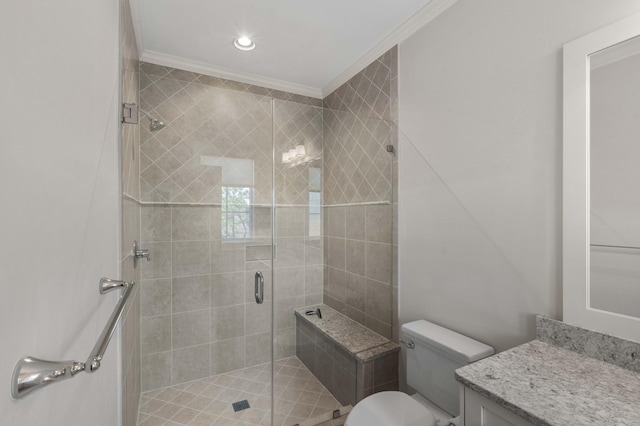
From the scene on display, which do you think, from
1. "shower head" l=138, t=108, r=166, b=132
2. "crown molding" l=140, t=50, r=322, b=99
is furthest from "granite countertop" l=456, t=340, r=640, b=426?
"crown molding" l=140, t=50, r=322, b=99

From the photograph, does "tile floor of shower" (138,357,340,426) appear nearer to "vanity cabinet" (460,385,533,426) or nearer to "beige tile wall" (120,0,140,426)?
"beige tile wall" (120,0,140,426)

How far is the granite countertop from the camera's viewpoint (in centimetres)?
79

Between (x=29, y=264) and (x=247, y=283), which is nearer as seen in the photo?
(x=29, y=264)

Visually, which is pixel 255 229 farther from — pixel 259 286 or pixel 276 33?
pixel 276 33

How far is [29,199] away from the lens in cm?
50

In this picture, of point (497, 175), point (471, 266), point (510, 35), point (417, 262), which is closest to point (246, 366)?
point (417, 262)

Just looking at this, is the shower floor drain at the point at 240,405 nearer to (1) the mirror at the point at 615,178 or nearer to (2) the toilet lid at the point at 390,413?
(2) the toilet lid at the point at 390,413

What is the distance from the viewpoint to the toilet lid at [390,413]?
4.63 ft

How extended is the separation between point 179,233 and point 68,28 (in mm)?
1490

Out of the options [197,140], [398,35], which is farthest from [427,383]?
[398,35]

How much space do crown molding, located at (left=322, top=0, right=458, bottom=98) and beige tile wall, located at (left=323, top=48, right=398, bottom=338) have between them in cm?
7

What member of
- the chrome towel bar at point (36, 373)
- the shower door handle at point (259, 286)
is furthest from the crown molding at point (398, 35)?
the chrome towel bar at point (36, 373)

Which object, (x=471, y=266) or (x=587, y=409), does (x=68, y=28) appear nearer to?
(x=587, y=409)

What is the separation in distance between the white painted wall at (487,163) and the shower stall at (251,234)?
0.27 meters
